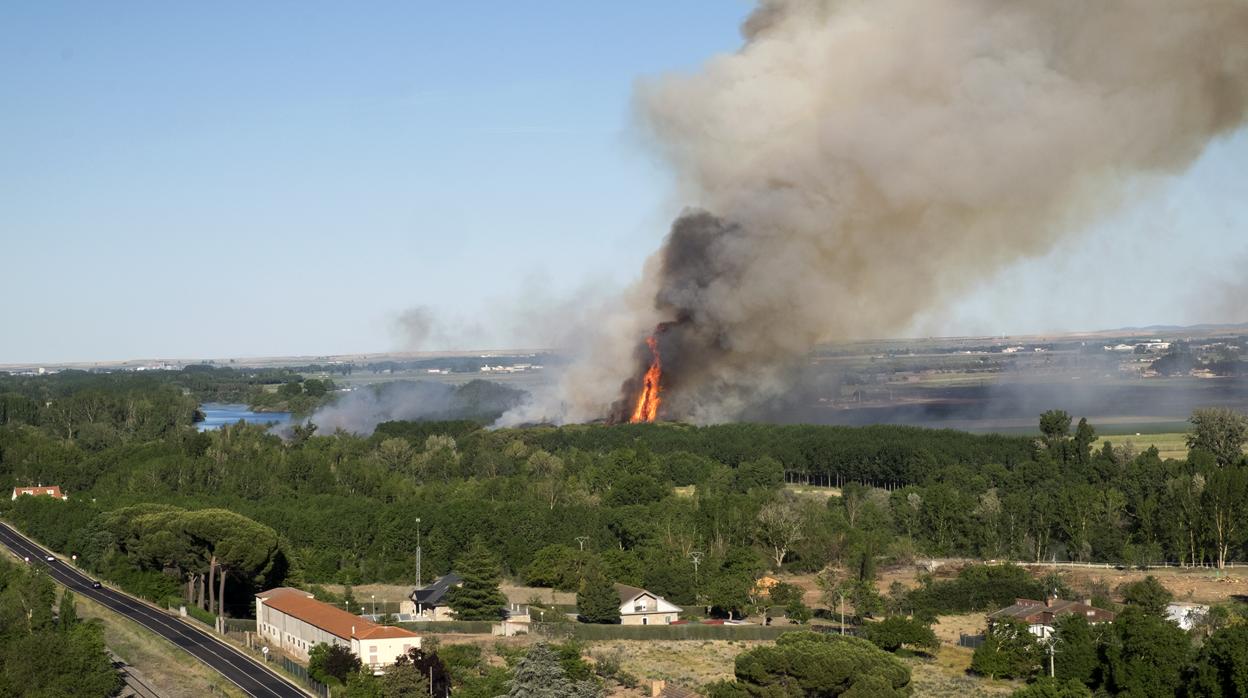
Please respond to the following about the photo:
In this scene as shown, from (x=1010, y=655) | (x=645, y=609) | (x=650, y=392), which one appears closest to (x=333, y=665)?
(x=645, y=609)

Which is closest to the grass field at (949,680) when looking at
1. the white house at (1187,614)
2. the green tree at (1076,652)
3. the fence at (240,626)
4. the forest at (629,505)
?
the green tree at (1076,652)

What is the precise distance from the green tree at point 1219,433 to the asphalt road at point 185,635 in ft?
199

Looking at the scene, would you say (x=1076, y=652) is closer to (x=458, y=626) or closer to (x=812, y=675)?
(x=812, y=675)

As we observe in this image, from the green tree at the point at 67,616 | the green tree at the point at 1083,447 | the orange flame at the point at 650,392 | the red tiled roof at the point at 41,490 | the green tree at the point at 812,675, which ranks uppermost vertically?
the orange flame at the point at 650,392

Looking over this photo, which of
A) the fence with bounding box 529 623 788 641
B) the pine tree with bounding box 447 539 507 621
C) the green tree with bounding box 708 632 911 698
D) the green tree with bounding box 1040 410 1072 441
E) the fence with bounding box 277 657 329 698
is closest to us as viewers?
the green tree with bounding box 708 632 911 698

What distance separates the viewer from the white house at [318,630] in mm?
50656

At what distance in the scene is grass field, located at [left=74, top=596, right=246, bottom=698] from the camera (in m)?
48.3

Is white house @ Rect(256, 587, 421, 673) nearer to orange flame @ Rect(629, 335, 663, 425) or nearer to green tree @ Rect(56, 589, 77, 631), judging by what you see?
green tree @ Rect(56, 589, 77, 631)

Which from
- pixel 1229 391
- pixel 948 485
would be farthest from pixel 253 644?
pixel 1229 391

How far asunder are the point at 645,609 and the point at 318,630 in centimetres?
1313

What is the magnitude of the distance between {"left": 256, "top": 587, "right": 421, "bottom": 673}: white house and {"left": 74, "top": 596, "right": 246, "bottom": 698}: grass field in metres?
4.19

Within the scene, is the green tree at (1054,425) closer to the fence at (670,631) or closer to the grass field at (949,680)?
the fence at (670,631)

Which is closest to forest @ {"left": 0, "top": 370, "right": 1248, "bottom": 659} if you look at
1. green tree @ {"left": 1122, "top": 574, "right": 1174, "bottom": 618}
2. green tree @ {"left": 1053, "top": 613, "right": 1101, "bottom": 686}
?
green tree @ {"left": 1122, "top": 574, "right": 1174, "bottom": 618}

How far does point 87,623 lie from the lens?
52000mm
